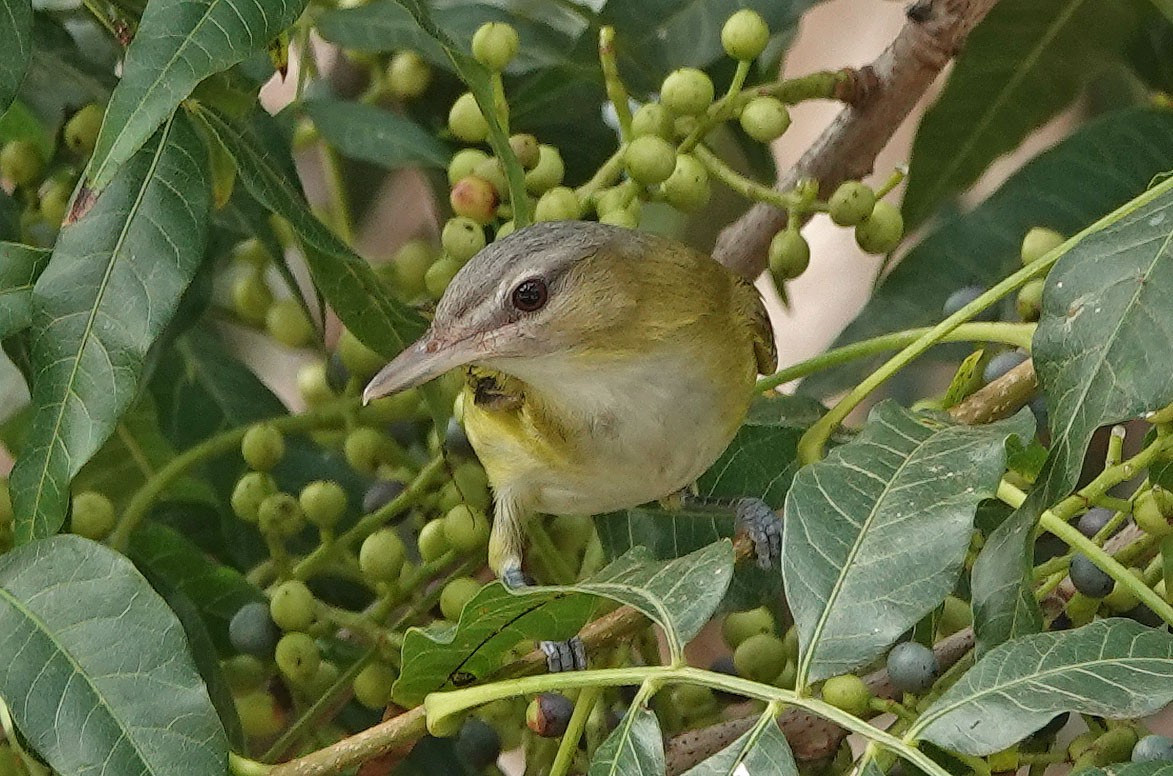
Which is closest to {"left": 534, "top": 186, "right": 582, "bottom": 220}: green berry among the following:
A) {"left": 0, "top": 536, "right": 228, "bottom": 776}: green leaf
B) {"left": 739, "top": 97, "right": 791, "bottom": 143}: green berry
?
{"left": 739, "top": 97, "right": 791, "bottom": 143}: green berry

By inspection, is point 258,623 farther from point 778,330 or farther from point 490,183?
point 778,330

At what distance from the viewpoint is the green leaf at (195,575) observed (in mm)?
1214

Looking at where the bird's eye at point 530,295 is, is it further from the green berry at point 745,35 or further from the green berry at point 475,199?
the green berry at point 745,35

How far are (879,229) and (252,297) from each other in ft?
2.13

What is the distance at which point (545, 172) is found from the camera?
1.24 m

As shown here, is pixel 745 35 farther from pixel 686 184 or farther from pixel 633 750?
pixel 633 750

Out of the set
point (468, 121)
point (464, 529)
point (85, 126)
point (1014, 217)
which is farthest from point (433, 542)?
point (1014, 217)

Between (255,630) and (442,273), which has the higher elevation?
(442,273)

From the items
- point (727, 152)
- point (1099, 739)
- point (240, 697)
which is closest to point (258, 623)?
point (240, 697)

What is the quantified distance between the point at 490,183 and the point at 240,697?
463 mm

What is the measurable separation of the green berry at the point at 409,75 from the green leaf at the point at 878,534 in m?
0.74

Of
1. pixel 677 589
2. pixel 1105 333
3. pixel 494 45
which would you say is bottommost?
pixel 677 589

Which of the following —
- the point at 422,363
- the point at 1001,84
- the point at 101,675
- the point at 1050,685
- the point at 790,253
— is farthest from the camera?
the point at 1001,84

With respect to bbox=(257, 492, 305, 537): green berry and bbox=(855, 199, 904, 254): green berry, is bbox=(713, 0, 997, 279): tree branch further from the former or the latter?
bbox=(257, 492, 305, 537): green berry
